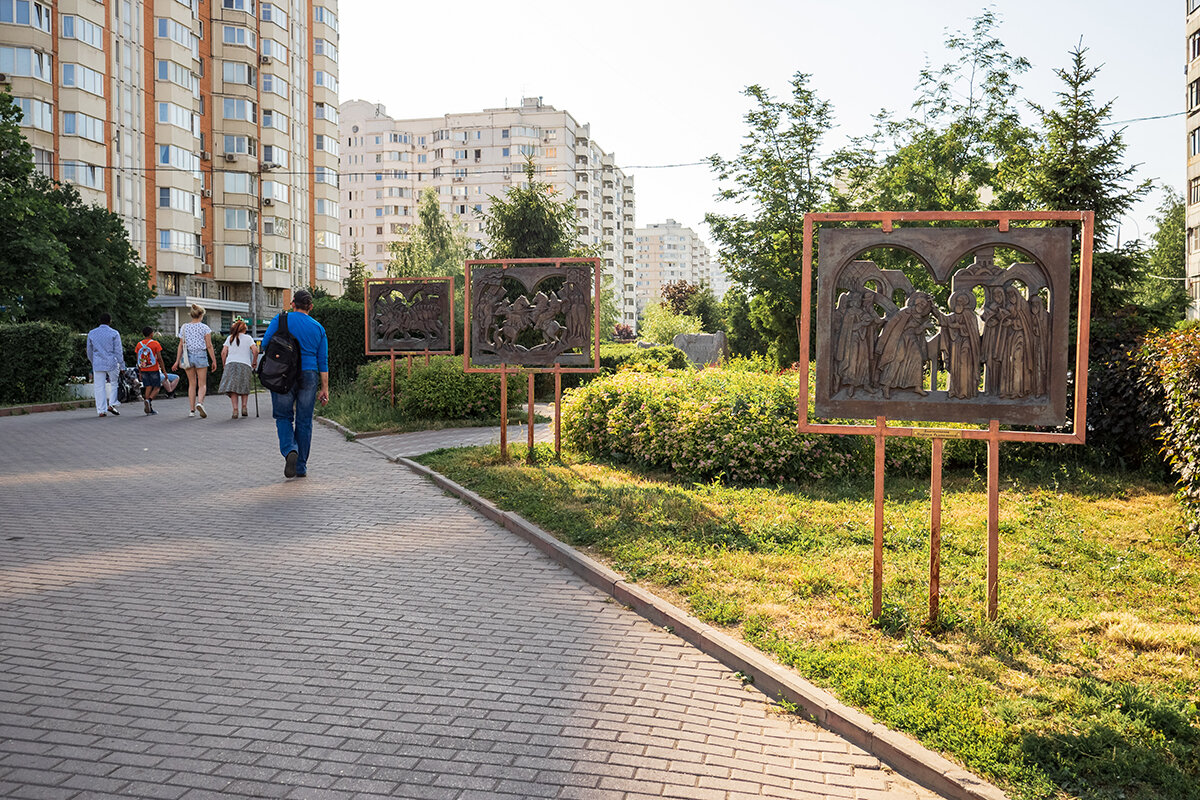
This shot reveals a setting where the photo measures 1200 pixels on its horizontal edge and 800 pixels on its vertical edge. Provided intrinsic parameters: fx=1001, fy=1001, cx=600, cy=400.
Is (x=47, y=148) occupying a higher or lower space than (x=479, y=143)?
lower

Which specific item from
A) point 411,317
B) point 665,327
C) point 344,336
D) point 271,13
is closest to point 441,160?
point 271,13

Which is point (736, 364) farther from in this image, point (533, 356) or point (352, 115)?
point (352, 115)

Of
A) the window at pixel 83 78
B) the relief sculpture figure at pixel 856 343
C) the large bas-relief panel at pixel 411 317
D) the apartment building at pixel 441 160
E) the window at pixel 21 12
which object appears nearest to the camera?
the relief sculpture figure at pixel 856 343

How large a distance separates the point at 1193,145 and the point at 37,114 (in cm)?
5355

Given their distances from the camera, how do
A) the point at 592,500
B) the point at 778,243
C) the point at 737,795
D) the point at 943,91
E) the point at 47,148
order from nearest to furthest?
the point at 737,795, the point at 592,500, the point at 778,243, the point at 943,91, the point at 47,148

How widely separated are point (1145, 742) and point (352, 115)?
12678cm

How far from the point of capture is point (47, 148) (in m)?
46.3

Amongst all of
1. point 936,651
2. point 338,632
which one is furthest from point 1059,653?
point 338,632

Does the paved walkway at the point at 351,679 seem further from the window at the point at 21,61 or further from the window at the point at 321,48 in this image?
the window at the point at 321,48

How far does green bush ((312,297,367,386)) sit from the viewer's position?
83.8 feet

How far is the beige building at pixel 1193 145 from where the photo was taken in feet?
147

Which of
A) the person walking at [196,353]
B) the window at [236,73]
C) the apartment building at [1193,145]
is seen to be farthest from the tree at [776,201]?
the window at [236,73]

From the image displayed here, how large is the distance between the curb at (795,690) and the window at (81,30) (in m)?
49.5

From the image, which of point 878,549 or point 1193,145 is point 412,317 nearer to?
point 878,549
